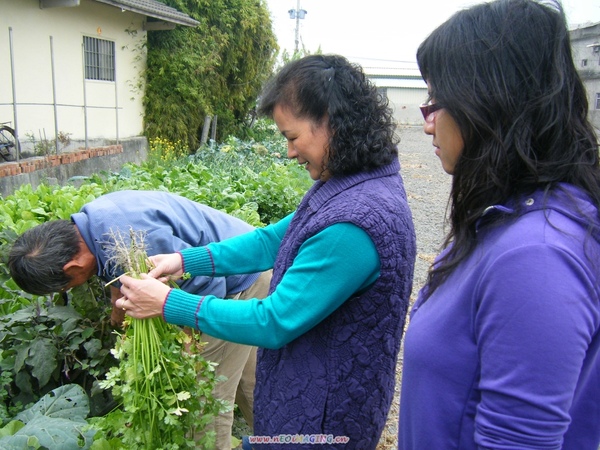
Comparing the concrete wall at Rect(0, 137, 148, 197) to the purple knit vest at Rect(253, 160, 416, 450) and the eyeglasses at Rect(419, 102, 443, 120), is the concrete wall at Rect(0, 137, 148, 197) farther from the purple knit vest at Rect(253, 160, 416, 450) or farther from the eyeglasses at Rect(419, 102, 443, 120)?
the eyeglasses at Rect(419, 102, 443, 120)

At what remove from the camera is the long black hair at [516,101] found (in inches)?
42.6

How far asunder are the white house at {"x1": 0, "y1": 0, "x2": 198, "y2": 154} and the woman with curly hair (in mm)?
7602

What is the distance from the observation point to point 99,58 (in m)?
11.6

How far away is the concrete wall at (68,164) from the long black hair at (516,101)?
205 inches

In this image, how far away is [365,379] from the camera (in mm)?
1745

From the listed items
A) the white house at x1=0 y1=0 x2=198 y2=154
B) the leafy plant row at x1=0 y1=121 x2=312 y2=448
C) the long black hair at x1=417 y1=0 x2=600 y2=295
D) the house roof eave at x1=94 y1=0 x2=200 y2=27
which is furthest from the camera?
the house roof eave at x1=94 y1=0 x2=200 y2=27

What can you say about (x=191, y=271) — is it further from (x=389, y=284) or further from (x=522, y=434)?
(x=522, y=434)

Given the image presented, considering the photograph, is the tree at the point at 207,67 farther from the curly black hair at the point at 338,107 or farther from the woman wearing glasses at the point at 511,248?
the woman wearing glasses at the point at 511,248

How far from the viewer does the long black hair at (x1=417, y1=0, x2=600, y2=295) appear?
3.55 ft

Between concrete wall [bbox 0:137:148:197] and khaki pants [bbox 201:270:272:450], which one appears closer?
khaki pants [bbox 201:270:272:450]

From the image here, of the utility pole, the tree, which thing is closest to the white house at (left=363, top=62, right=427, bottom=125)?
the utility pole

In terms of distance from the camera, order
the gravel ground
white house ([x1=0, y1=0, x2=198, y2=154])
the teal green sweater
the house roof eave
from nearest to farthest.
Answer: the teal green sweater → the gravel ground → white house ([x1=0, y1=0, x2=198, y2=154]) → the house roof eave

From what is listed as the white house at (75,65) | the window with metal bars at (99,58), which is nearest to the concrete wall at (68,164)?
the white house at (75,65)

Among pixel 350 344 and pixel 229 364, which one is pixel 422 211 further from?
pixel 350 344
